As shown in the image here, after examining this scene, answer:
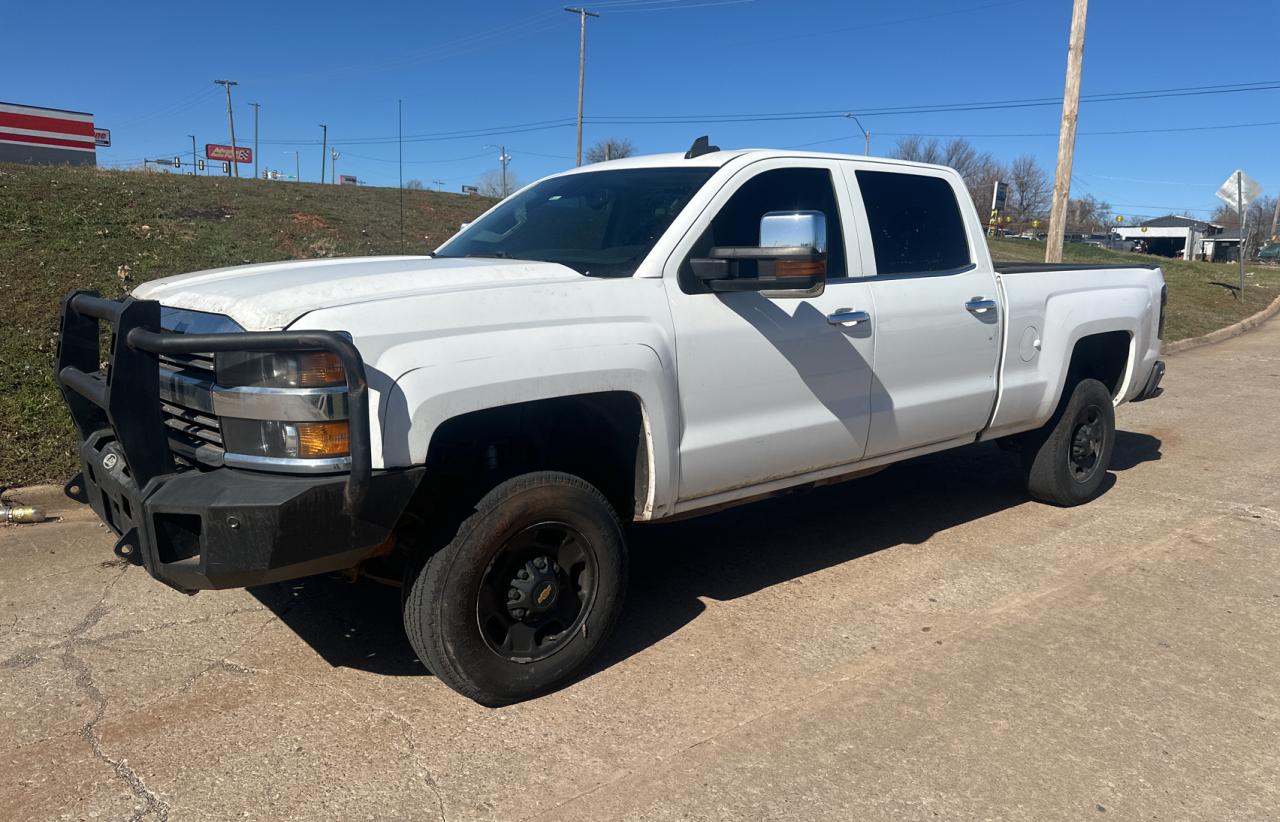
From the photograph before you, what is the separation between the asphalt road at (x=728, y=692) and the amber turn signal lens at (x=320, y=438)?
39.7 inches

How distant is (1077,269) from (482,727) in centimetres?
442

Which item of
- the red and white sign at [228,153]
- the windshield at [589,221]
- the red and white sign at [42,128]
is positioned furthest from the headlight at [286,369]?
the red and white sign at [228,153]

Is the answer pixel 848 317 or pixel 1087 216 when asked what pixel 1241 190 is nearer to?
pixel 848 317

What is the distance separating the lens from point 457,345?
3.12 metres

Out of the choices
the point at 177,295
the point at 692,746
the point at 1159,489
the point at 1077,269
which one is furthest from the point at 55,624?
the point at 1159,489

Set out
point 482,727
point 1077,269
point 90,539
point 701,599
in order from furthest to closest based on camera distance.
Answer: point 1077,269 → point 90,539 → point 701,599 → point 482,727

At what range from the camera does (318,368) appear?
113 inches

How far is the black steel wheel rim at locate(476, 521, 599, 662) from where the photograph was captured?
3420mm

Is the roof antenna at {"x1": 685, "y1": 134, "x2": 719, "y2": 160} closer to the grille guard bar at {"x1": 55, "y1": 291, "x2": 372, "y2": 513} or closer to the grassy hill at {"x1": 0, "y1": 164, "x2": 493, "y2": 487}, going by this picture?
the grille guard bar at {"x1": 55, "y1": 291, "x2": 372, "y2": 513}

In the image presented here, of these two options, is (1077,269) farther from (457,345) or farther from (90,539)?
(90,539)

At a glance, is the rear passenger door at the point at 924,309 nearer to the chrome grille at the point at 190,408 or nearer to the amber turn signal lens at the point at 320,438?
the amber turn signal lens at the point at 320,438

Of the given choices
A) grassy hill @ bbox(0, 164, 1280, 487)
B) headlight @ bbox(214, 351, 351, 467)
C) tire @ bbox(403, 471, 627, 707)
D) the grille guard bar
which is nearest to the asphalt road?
tire @ bbox(403, 471, 627, 707)

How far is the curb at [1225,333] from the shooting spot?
48.1ft

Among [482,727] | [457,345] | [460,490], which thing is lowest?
[482,727]
